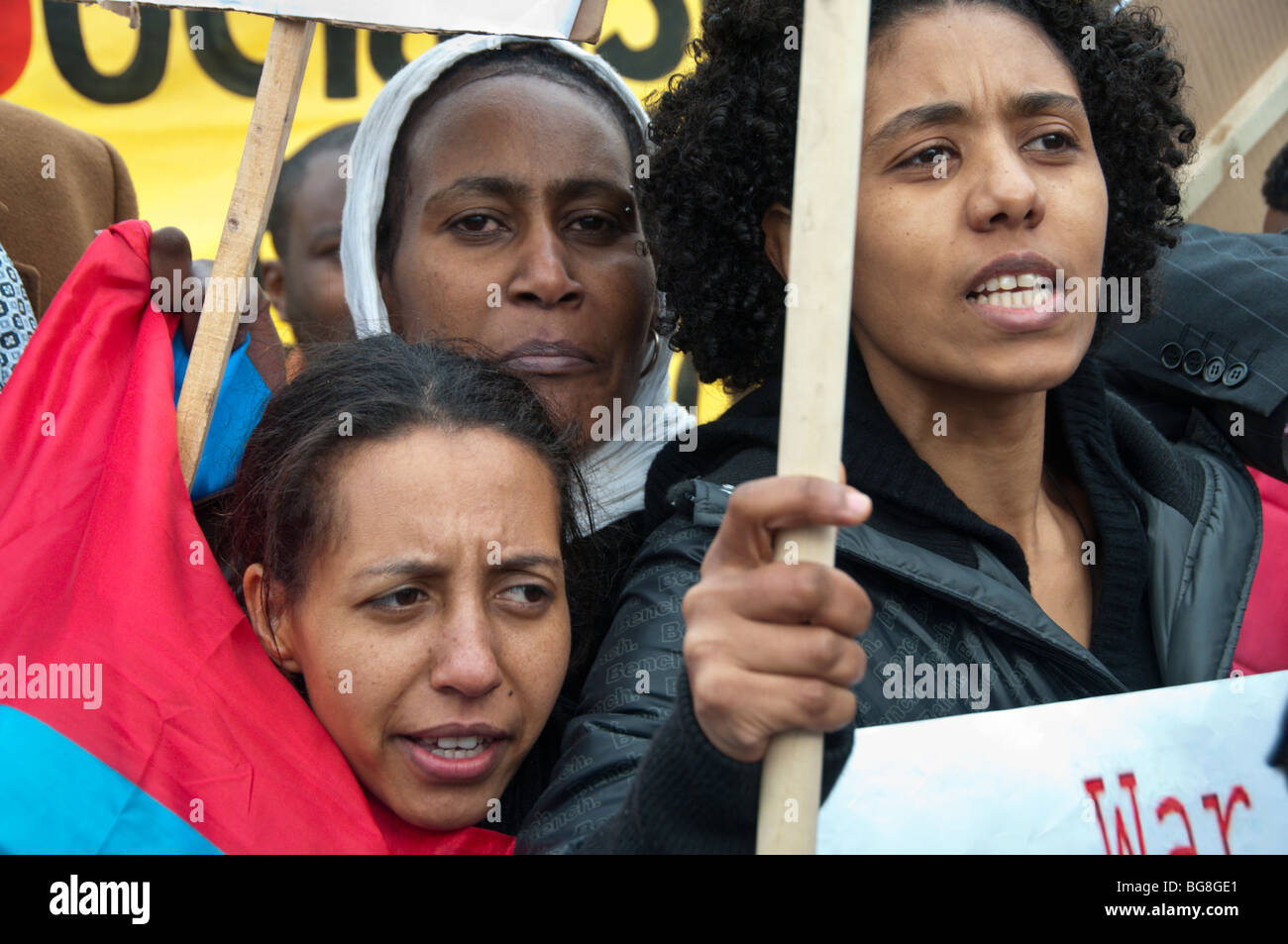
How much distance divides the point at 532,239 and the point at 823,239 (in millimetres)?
1207

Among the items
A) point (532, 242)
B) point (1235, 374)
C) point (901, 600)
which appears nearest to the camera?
point (901, 600)

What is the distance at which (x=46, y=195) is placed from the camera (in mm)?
2615

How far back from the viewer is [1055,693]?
151 cm

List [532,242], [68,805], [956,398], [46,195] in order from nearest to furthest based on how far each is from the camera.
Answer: [68,805], [956,398], [532,242], [46,195]

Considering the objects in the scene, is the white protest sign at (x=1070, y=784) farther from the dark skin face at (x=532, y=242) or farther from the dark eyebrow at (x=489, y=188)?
the dark eyebrow at (x=489, y=188)

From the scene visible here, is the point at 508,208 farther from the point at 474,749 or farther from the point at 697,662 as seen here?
the point at 697,662

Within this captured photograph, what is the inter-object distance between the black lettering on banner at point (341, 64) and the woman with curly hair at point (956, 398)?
2.74 meters

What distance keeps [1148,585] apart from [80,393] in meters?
1.42

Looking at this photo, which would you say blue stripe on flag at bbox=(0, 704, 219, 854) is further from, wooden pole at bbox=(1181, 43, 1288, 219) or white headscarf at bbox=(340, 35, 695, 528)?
wooden pole at bbox=(1181, 43, 1288, 219)

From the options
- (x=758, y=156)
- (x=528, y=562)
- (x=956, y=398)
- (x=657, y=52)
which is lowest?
(x=528, y=562)

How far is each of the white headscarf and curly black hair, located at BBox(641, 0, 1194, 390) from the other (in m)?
0.22

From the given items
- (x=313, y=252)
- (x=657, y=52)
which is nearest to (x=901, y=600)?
(x=313, y=252)

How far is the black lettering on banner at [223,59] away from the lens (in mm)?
4312

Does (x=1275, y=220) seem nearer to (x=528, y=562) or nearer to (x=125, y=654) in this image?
(x=528, y=562)
